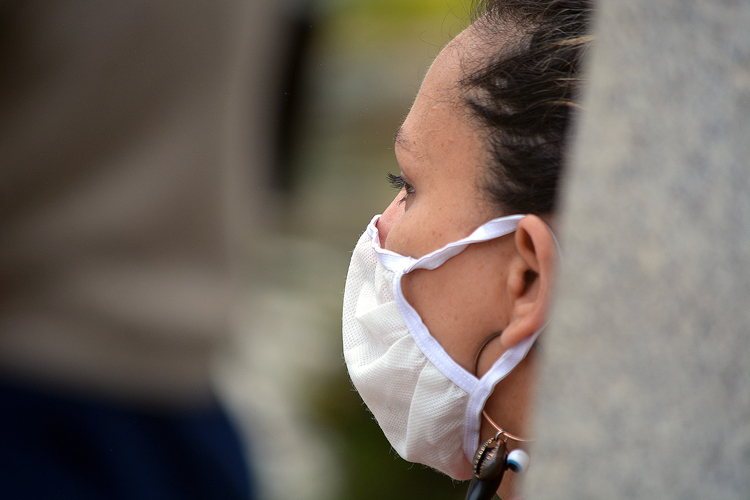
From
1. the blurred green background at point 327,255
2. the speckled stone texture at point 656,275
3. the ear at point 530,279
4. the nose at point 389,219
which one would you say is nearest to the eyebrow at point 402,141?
the nose at point 389,219

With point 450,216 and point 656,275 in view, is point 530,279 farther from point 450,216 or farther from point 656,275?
point 656,275

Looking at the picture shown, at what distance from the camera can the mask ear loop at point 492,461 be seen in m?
1.42

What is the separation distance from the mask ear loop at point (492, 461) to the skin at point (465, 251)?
21 mm

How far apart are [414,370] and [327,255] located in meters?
5.35

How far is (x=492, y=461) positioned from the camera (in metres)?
1.44

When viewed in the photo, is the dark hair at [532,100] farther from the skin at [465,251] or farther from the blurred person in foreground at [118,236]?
the blurred person in foreground at [118,236]

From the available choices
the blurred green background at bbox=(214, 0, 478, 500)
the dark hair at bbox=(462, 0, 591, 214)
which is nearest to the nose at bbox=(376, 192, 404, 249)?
the dark hair at bbox=(462, 0, 591, 214)

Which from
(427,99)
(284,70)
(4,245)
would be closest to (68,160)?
(4,245)

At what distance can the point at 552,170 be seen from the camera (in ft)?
4.43

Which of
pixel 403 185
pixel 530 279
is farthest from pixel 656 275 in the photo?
pixel 403 185

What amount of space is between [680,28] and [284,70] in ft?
8.87

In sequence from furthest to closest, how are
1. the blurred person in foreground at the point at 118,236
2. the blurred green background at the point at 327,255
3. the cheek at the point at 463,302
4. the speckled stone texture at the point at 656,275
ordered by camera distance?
1. the blurred green background at the point at 327,255
2. the blurred person in foreground at the point at 118,236
3. the cheek at the point at 463,302
4. the speckled stone texture at the point at 656,275

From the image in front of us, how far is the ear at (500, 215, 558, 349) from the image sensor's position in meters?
1.29

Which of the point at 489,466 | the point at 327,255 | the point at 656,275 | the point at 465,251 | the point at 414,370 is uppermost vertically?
the point at 656,275
